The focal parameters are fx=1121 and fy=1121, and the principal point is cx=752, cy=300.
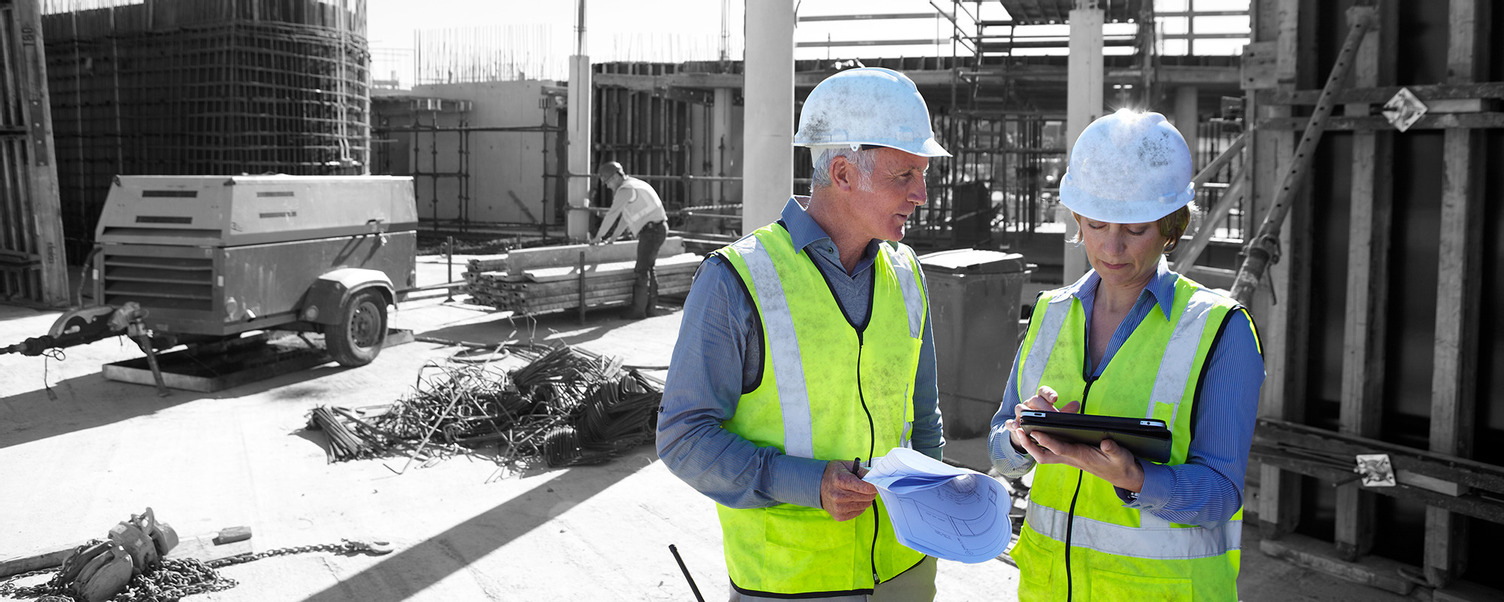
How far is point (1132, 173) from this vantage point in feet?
8.68

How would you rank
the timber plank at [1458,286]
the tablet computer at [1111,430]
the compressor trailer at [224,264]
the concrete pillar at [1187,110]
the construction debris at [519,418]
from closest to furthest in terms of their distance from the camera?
the tablet computer at [1111,430] → the timber plank at [1458,286] → the construction debris at [519,418] → the compressor trailer at [224,264] → the concrete pillar at [1187,110]

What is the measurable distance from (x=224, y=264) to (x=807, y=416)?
7.94 metres

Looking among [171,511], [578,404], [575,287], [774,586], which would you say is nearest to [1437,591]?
[774,586]

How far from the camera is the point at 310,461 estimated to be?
24.8 ft

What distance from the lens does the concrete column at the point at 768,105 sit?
807 cm

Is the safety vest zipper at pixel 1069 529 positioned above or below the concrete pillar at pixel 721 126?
below

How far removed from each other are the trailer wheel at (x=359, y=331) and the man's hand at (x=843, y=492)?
8.52 meters

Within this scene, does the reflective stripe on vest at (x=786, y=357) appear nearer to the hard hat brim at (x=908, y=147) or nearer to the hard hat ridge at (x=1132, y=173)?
the hard hat brim at (x=908, y=147)

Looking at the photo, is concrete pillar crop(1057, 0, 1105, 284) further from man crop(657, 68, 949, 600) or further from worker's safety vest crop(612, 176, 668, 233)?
man crop(657, 68, 949, 600)

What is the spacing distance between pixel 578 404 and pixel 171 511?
2.80 metres

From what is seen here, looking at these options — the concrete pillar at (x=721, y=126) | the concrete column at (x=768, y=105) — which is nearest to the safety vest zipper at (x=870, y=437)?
the concrete column at (x=768, y=105)

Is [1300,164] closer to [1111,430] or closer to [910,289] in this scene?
[910,289]

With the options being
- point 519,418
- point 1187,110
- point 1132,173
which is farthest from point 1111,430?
point 1187,110

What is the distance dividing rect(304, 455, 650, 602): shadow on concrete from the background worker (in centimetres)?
357
